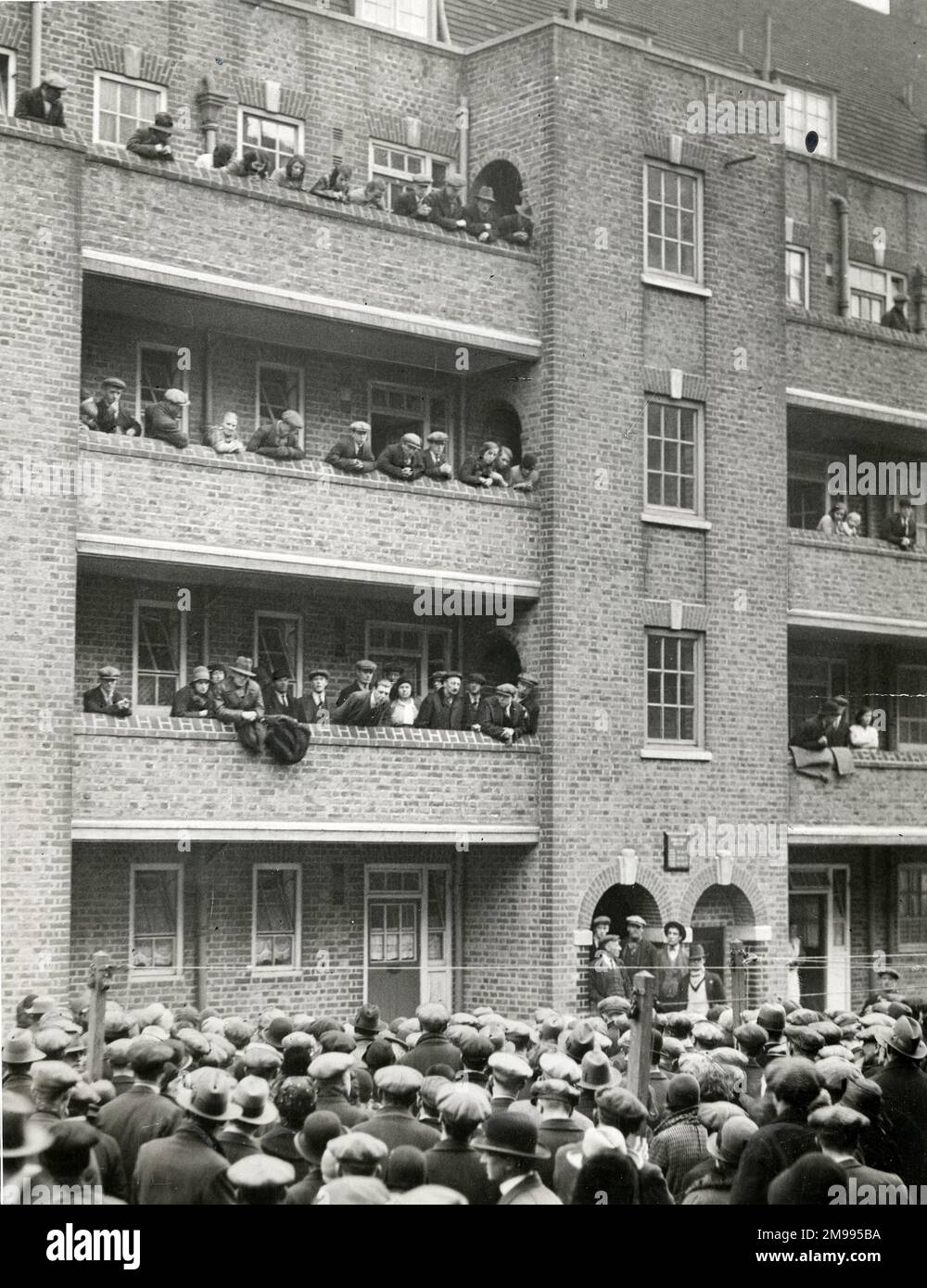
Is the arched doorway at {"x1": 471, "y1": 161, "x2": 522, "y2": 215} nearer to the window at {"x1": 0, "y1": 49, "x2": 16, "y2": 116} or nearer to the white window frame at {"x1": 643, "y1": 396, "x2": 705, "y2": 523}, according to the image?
the white window frame at {"x1": 643, "y1": 396, "x2": 705, "y2": 523}

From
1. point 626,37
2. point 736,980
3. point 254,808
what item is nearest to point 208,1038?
point 736,980

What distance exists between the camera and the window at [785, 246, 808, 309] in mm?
28766

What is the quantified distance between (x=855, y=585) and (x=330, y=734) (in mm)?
8777

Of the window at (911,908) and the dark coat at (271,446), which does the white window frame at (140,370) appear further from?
the window at (911,908)

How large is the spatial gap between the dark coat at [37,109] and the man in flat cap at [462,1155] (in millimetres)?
13343

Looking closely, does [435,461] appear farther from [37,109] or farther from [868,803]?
[868,803]

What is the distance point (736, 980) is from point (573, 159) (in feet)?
38.5

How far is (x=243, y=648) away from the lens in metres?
22.5

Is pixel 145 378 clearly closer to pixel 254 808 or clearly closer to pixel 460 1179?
pixel 254 808

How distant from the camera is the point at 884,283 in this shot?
30.3 meters

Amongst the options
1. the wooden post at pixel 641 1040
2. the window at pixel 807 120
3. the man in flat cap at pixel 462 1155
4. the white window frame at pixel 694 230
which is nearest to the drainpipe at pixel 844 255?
the window at pixel 807 120

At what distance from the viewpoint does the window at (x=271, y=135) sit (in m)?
23.1

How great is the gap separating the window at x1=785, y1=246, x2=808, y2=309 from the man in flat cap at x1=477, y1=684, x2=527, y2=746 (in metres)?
9.37

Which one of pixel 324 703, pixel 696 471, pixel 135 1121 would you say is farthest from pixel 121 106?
pixel 135 1121
